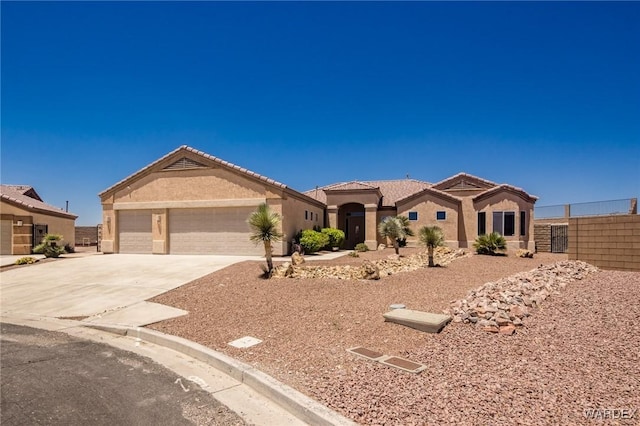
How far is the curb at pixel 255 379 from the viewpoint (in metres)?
4.52

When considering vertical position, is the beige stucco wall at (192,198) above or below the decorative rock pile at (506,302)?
above

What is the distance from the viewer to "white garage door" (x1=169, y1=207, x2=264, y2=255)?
2178cm

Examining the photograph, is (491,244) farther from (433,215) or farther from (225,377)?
(225,377)

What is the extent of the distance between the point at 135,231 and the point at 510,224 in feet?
80.1

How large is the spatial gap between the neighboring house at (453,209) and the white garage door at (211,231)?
976cm

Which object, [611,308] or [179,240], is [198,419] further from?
[179,240]

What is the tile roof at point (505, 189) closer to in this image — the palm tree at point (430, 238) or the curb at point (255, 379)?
the palm tree at point (430, 238)

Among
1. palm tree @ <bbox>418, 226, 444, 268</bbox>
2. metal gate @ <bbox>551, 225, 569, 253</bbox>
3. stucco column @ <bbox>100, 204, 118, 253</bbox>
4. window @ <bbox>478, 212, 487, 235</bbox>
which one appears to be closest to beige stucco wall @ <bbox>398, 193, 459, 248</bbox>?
window @ <bbox>478, 212, 487, 235</bbox>

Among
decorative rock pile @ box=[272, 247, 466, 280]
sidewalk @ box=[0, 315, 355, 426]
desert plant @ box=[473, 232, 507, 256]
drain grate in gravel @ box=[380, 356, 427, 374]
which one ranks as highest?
desert plant @ box=[473, 232, 507, 256]

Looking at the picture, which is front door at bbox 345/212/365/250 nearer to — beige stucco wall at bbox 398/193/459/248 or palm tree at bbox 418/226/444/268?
beige stucco wall at bbox 398/193/459/248

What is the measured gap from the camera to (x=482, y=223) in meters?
27.0

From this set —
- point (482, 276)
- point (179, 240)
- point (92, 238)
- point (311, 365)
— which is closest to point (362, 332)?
point (311, 365)

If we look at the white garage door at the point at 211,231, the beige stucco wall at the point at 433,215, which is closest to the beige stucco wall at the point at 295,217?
the white garage door at the point at 211,231

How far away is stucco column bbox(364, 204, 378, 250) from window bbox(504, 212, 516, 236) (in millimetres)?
8737
